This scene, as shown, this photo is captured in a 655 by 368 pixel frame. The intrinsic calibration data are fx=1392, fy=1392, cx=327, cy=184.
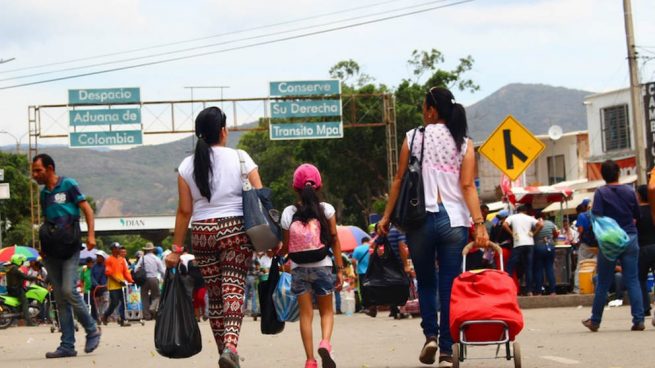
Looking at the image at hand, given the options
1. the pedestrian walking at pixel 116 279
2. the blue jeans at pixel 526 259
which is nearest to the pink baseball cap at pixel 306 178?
the blue jeans at pixel 526 259

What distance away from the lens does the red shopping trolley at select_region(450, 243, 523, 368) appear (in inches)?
349

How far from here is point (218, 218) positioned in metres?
9.41

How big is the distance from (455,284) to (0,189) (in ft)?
107

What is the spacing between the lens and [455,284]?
9.10 metres

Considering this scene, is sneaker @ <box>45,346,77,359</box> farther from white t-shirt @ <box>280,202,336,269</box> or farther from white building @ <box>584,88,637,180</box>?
white building @ <box>584,88,637,180</box>

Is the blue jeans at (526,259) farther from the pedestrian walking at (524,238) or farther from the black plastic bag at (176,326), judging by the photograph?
the black plastic bag at (176,326)

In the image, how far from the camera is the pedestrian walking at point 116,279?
29.2 m

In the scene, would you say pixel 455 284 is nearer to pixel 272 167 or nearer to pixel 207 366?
pixel 207 366

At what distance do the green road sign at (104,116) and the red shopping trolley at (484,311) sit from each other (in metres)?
41.6

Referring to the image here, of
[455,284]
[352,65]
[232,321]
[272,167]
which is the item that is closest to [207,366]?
[232,321]

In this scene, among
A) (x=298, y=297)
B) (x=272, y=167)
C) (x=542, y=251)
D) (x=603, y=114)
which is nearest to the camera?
(x=298, y=297)

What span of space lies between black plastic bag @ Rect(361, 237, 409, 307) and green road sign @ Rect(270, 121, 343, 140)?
40244 millimetres

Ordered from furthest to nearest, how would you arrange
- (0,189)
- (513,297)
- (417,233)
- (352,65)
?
(352,65) → (0,189) → (417,233) → (513,297)

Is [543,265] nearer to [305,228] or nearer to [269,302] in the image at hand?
[305,228]
